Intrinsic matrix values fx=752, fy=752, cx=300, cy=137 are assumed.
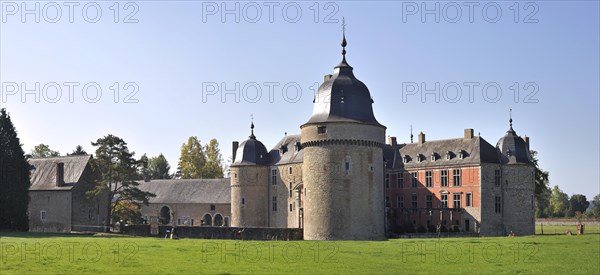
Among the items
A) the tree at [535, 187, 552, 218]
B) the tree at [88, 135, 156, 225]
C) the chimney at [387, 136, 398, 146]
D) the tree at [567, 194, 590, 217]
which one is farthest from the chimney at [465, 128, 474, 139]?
the tree at [567, 194, 590, 217]

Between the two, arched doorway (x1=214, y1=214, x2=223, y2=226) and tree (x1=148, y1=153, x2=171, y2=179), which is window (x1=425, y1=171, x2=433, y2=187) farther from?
tree (x1=148, y1=153, x2=171, y2=179)

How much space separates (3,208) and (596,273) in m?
40.9

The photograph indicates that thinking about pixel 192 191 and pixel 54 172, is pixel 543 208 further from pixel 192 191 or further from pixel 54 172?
pixel 54 172

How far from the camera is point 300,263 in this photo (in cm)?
2886

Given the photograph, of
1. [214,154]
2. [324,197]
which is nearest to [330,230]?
[324,197]

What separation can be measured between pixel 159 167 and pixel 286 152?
53.6m

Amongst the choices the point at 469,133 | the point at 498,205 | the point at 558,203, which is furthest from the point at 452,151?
the point at 558,203

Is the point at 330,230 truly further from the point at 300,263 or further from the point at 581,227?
the point at 300,263

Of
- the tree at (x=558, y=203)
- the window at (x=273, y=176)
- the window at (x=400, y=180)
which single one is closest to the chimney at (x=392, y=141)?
the window at (x=400, y=180)

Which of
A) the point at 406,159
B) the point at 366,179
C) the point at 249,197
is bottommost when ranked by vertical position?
the point at 249,197

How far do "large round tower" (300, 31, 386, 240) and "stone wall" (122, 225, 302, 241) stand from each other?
2.42 meters

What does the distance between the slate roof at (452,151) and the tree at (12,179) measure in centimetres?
3462

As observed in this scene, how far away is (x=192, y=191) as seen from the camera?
81.9m

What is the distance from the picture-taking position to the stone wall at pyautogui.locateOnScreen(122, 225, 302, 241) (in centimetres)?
5081
